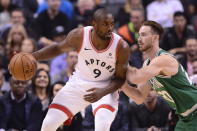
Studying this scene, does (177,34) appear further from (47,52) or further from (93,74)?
(47,52)

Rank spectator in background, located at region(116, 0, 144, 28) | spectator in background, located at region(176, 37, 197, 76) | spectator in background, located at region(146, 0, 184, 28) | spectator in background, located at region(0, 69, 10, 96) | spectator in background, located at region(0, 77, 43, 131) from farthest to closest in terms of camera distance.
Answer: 1. spectator in background, located at region(116, 0, 144, 28)
2. spectator in background, located at region(146, 0, 184, 28)
3. spectator in background, located at region(176, 37, 197, 76)
4. spectator in background, located at region(0, 69, 10, 96)
5. spectator in background, located at region(0, 77, 43, 131)

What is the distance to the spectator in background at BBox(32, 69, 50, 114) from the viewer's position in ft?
32.9

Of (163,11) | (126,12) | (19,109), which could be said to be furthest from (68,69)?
(163,11)

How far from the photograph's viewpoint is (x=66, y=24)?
12227 mm

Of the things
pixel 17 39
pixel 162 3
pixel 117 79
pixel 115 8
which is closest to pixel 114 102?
pixel 117 79

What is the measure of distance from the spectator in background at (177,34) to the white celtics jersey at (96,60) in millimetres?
4818

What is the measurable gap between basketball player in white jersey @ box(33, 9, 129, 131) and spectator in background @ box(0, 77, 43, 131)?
99.6 inches

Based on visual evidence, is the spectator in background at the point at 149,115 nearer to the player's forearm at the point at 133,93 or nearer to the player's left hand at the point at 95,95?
the player's forearm at the point at 133,93

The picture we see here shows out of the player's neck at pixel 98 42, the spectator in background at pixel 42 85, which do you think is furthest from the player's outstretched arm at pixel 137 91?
the spectator in background at pixel 42 85

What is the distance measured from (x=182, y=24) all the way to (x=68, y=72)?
2823 millimetres

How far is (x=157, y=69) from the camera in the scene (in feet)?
21.8

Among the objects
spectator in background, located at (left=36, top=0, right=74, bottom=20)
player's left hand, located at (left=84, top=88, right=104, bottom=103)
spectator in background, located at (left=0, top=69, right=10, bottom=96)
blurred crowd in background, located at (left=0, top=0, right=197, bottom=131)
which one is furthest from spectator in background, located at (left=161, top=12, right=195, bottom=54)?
player's left hand, located at (left=84, top=88, right=104, bottom=103)

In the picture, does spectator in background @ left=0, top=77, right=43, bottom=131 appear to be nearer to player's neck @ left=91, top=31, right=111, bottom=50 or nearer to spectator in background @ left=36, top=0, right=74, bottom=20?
player's neck @ left=91, top=31, right=111, bottom=50

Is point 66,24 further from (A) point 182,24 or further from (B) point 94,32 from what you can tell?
(B) point 94,32
